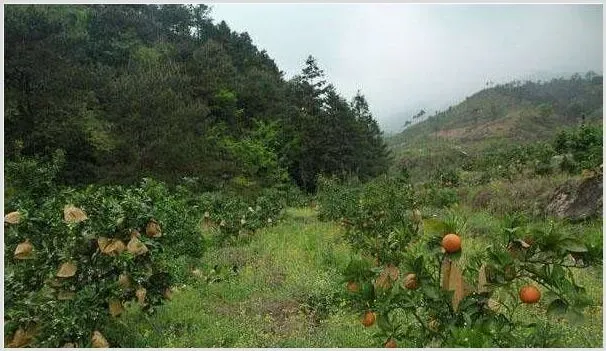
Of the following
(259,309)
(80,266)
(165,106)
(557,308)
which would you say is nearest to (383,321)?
(557,308)

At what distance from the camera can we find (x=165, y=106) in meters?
21.2

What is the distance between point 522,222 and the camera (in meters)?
2.82

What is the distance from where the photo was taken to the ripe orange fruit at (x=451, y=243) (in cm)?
263

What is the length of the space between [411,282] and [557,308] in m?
0.64

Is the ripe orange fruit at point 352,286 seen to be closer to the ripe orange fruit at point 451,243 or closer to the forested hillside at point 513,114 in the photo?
the ripe orange fruit at point 451,243

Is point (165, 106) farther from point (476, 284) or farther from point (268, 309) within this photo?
point (476, 284)

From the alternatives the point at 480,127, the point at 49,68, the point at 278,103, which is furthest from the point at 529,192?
the point at 480,127

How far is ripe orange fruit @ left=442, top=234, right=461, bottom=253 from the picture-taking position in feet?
8.64

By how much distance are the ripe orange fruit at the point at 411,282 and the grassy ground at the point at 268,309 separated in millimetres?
359

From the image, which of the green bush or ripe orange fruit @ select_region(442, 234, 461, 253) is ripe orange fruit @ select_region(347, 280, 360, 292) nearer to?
ripe orange fruit @ select_region(442, 234, 461, 253)

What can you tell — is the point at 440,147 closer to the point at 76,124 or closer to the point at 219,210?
the point at 76,124

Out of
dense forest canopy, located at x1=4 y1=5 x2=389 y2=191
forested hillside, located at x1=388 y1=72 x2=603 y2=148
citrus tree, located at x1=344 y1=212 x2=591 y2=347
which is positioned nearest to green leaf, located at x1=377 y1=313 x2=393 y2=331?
citrus tree, located at x1=344 y1=212 x2=591 y2=347

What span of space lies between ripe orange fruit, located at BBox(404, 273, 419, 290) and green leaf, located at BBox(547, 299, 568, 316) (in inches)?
23.1

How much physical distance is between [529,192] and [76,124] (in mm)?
14350
